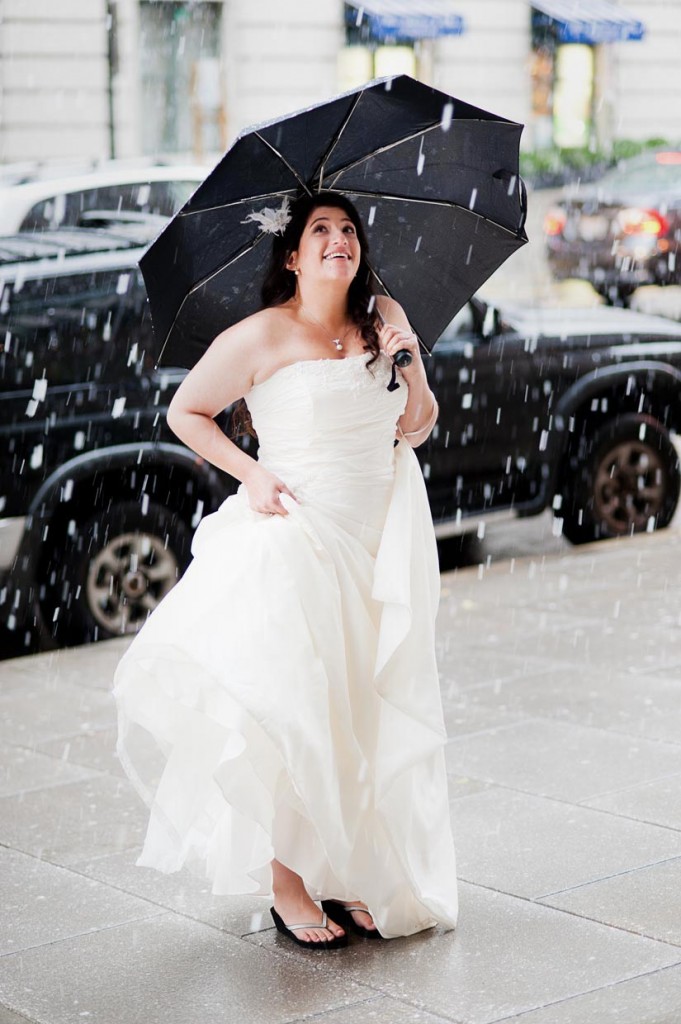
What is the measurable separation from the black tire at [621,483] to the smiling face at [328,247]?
218 inches

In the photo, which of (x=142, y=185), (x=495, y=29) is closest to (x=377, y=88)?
(x=142, y=185)

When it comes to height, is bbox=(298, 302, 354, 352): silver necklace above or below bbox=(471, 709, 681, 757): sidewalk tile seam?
above

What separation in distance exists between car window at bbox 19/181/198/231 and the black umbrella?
12.9ft

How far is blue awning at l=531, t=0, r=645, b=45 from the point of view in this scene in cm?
3094

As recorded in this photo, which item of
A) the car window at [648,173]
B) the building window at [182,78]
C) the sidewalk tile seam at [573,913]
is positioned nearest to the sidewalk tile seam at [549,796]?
the sidewalk tile seam at [573,913]

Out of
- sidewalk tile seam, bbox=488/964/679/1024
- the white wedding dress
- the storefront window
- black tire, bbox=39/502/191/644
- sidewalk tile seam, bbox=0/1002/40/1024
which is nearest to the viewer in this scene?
sidewalk tile seam, bbox=488/964/679/1024

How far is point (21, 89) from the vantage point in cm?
2544

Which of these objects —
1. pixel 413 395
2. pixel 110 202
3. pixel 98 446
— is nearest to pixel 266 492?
pixel 413 395

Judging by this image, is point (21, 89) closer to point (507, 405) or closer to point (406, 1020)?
point (507, 405)

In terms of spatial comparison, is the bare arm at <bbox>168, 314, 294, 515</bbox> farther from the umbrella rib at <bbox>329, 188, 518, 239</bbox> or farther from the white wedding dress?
the umbrella rib at <bbox>329, 188, 518, 239</bbox>

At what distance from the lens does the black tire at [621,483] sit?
32.0 ft

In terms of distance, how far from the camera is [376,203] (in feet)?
15.0

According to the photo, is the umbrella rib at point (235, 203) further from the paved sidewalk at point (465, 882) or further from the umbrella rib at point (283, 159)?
the paved sidewalk at point (465, 882)

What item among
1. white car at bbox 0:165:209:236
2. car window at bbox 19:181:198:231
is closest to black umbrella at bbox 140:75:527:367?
car window at bbox 19:181:198:231
